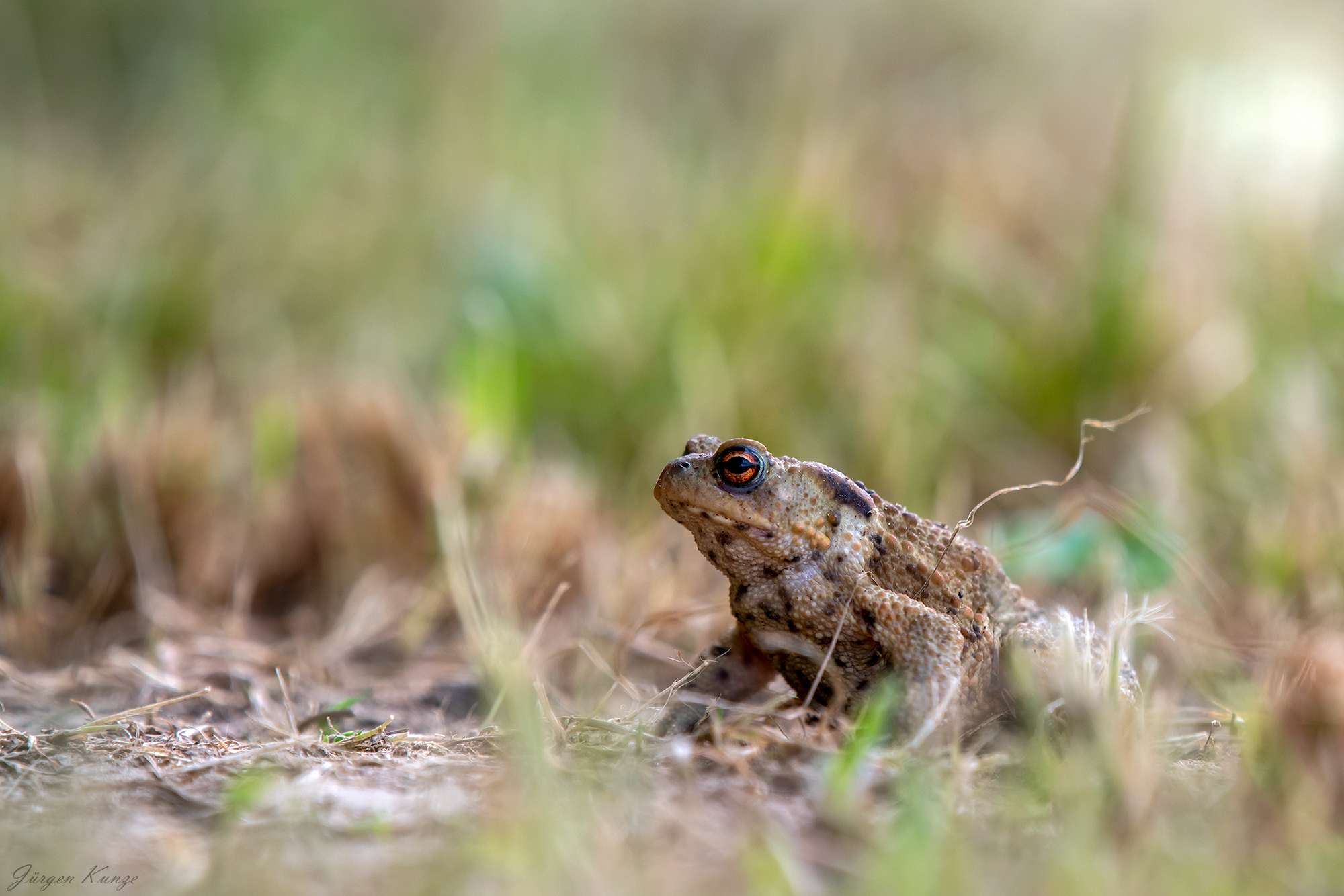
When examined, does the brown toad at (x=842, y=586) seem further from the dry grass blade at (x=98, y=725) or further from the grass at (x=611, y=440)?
the dry grass blade at (x=98, y=725)

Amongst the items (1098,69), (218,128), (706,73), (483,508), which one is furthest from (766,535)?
(706,73)

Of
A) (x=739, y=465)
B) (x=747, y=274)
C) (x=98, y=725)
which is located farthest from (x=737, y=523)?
(x=747, y=274)

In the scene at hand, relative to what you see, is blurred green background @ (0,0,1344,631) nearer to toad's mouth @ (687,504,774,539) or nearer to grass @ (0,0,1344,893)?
grass @ (0,0,1344,893)

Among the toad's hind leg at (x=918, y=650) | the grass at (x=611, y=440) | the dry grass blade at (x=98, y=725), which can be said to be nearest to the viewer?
the grass at (x=611, y=440)

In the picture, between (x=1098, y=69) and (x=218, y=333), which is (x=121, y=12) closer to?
(x=218, y=333)

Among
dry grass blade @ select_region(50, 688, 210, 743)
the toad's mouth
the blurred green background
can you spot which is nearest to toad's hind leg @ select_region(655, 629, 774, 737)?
the toad's mouth

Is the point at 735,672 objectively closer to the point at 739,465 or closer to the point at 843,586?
the point at 843,586
